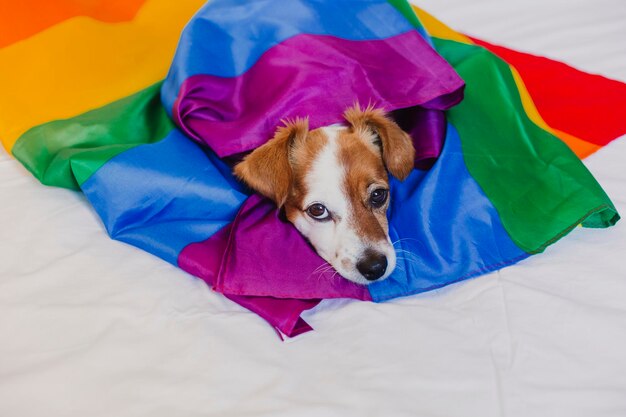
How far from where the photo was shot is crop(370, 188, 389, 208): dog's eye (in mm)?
2230

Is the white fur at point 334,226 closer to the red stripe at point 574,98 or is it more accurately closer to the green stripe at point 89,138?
the green stripe at point 89,138

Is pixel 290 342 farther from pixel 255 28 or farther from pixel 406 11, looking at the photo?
pixel 406 11

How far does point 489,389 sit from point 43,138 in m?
1.97

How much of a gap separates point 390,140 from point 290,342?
876 millimetres

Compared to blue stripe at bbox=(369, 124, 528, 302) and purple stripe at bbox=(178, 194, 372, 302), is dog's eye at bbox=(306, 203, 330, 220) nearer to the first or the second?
purple stripe at bbox=(178, 194, 372, 302)

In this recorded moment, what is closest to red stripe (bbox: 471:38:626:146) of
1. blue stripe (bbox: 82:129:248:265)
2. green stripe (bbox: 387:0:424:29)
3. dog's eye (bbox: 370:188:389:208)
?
green stripe (bbox: 387:0:424:29)

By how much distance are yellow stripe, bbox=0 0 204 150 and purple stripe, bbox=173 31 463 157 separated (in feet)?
1.77

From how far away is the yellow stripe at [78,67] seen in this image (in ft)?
8.65

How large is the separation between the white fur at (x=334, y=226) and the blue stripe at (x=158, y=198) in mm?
305

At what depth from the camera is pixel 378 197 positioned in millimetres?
2250

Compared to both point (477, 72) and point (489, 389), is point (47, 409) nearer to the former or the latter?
point (489, 389)

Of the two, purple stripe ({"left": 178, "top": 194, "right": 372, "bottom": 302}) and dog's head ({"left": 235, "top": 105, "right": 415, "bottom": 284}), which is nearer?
purple stripe ({"left": 178, "top": 194, "right": 372, "bottom": 302})

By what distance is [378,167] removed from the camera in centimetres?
229

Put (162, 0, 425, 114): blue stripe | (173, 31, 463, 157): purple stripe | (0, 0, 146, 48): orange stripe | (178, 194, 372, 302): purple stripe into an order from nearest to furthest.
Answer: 1. (178, 194, 372, 302): purple stripe
2. (173, 31, 463, 157): purple stripe
3. (162, 0, 425, 114): blue stripe
4. (0, 0, 146, 48): orange stripe
